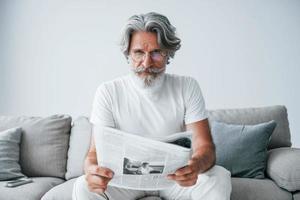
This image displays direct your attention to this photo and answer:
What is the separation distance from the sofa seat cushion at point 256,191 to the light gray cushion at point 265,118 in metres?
0.42

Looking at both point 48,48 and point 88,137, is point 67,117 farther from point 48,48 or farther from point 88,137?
point 48,48

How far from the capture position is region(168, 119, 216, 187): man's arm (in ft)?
4.24

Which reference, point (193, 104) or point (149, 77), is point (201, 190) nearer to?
point (193, 104)

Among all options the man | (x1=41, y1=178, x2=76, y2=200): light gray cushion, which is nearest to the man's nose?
the man

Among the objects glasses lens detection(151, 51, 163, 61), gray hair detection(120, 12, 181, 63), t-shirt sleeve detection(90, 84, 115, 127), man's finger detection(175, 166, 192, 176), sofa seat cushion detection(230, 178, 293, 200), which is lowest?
sofa seat cushion detection(230, 178, 293, 200)

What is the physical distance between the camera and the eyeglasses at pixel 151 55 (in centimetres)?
157

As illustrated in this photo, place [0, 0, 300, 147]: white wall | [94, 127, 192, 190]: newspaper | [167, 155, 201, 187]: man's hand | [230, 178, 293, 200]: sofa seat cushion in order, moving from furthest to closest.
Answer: [0, 0, 300, 147]: white wall
[230, 178, 293, 200]: sofa seat cushion
[167, 155, 201, 187]: man's hand
[94, 127, 192, 190]: newspaper

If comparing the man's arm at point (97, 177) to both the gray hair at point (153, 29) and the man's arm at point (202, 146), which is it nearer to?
the man's arm at point (202, 146)

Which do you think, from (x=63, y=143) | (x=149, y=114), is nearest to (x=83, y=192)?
(x=149, y=114)

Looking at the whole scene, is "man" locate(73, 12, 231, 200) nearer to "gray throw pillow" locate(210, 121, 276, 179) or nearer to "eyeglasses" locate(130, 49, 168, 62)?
"eyeglasses" locate(130, 49, 168, 62)

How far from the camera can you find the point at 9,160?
7.11ft

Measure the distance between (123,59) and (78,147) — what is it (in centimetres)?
90

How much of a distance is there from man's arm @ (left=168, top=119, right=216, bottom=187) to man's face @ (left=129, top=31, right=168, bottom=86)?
275 mm

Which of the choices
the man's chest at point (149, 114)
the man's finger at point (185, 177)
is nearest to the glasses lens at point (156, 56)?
the man's chest at point (149, 114)
